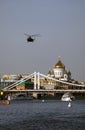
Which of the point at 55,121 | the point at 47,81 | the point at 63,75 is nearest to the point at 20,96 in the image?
the point at 47,81

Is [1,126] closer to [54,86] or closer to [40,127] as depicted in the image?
[40,127]

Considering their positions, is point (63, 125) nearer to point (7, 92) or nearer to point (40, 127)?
point (40, 127)

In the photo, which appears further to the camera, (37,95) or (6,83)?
(6,83)

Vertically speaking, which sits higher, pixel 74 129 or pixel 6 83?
pixel 6 83

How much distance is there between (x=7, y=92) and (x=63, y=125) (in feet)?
292

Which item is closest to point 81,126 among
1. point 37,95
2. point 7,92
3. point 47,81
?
point 7,92

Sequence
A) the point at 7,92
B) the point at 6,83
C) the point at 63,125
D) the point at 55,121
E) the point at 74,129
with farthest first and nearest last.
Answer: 1. the point at 6,83
2. the point at 7,92
3. the point at 55,121
4. the point at 63,125
5. the point at 74,129

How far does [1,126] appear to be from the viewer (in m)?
42.9

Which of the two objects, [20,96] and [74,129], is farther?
[20,96]

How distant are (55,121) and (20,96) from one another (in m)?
91.1

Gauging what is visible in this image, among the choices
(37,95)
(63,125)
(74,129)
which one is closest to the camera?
(74,129)

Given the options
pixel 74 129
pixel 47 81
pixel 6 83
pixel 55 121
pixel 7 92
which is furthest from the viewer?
pixel 47 81

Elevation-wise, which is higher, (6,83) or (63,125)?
(6,83)

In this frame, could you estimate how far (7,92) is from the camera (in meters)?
133
